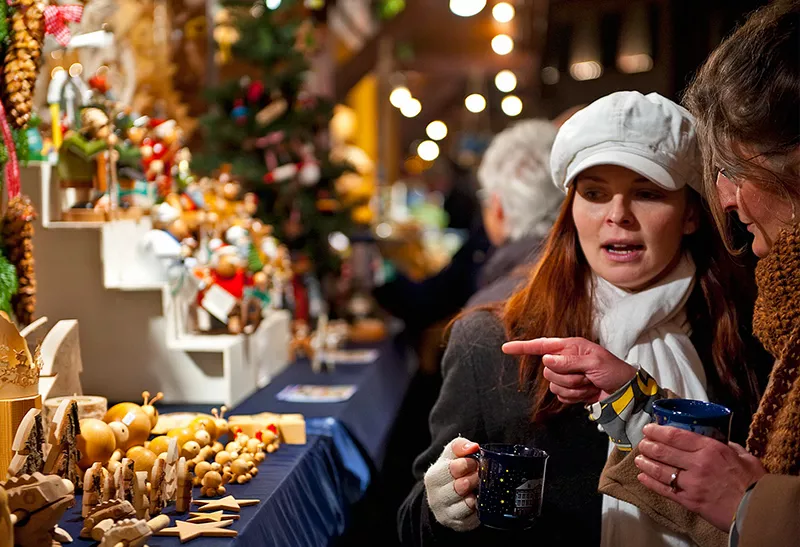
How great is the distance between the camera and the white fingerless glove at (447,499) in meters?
1.40

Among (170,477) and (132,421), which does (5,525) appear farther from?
(132,421)

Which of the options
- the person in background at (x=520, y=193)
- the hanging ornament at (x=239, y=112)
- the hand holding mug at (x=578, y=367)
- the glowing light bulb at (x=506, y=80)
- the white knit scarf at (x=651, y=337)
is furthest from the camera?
the glowing light bulb at (x=506, y=80)

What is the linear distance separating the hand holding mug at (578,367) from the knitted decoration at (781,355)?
0.68 feet

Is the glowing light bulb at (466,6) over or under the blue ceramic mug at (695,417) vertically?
over

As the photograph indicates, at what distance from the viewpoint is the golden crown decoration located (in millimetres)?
1501

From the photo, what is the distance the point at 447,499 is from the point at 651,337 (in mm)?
463

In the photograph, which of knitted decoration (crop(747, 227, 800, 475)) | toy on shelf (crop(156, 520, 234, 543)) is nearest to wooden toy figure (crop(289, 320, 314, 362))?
toy on shelf (crop(156, 520, 234, 543))

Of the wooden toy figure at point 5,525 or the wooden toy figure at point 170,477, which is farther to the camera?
the wooden toy figure at point 170,477

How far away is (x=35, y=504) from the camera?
125 centimetres

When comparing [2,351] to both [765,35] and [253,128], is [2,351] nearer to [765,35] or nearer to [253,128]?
[765,35]

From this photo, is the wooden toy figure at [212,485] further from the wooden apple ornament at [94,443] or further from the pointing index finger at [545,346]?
the pointing index finger at [545,346]

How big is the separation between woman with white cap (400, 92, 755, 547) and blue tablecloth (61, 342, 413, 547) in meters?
0.28

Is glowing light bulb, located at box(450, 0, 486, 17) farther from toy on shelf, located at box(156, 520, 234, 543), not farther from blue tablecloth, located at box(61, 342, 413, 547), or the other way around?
toy on shelf, located at box(156, 520, 234, 543)

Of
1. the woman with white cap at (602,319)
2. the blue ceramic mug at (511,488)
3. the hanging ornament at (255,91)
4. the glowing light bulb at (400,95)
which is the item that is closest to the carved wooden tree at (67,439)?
the woman with white cap at (602,319)
